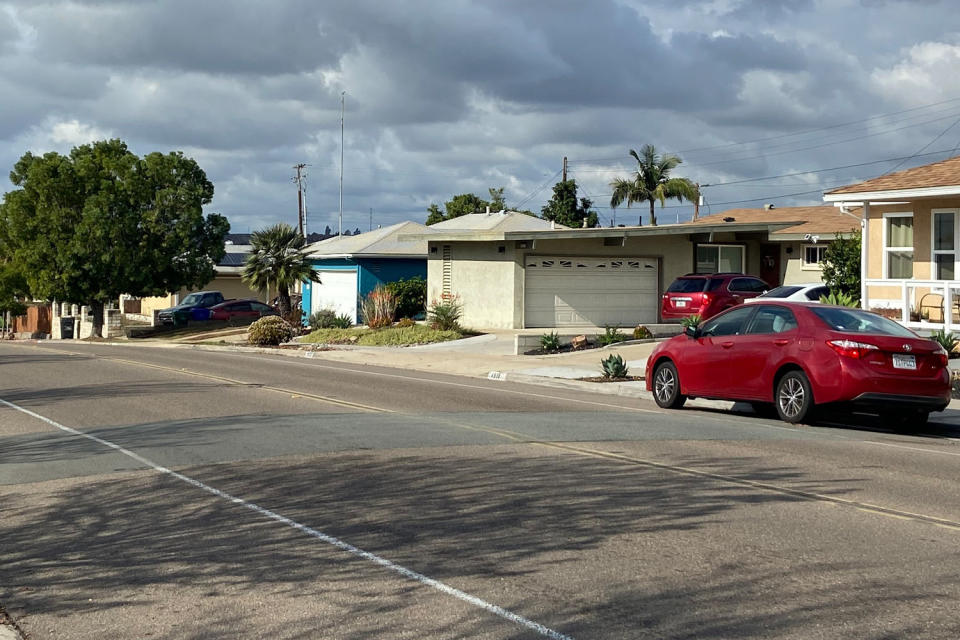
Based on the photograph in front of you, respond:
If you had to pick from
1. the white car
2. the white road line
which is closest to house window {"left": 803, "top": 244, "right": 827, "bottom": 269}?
the white car

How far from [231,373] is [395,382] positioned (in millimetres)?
4090

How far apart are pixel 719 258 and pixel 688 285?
9189 millimetres

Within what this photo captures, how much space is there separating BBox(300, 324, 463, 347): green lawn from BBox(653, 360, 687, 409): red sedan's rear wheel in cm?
1734

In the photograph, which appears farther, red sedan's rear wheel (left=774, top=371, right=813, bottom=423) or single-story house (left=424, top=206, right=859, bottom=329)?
single-story house (left=424, top=206, right=859, bottom=329)

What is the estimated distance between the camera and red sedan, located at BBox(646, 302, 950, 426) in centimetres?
1414

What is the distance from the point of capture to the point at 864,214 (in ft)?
84.1

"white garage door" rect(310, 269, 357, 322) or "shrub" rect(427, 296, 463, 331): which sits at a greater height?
"white garage door" rect(310, 269, 357, 322)

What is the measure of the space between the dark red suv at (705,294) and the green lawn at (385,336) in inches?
274

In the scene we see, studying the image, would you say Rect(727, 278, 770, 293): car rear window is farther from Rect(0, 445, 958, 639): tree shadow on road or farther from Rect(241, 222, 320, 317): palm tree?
Rect(0, 445, 958, 639): tree shadow on road

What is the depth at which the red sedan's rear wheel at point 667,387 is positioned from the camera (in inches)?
672

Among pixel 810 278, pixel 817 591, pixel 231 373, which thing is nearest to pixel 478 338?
pixel 231 373

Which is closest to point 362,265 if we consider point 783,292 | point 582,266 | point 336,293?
A: point 336,293

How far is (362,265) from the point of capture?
43.8 meters

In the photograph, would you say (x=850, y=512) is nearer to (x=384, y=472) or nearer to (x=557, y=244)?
(x=384, y=472)
